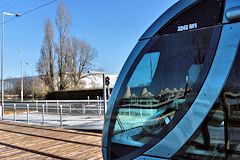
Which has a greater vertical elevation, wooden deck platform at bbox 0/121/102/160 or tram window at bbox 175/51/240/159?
A: tram window at bbox 175/51/240/159

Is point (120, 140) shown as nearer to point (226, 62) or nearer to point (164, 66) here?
point (164, 66)

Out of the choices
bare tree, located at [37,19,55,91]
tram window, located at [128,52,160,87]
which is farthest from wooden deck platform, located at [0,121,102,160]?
bare tree, located at [37,19,55,91]

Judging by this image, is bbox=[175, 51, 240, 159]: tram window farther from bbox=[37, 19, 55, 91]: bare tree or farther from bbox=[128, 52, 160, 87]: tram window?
bbox=[37, 19, 55, 91]: bare tree

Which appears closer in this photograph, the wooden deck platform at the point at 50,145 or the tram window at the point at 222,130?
the tram window at the point at 222,130

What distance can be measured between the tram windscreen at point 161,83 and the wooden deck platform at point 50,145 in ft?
12.8

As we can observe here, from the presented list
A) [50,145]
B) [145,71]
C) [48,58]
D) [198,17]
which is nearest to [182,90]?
[145,71]

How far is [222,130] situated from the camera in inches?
83.0

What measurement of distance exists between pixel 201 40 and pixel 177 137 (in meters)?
0.79

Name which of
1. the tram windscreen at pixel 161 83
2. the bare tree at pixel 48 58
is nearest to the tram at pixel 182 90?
the tram windscreen at pixel 161 83

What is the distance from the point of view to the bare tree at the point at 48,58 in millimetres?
39031

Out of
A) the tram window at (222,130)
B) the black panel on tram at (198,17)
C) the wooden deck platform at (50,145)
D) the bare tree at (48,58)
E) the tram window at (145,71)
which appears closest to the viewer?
the tram window at (222,130)

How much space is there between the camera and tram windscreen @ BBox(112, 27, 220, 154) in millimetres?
2213

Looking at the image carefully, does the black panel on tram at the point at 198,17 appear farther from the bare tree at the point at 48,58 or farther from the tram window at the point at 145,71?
the bare tree at the point at 48,58

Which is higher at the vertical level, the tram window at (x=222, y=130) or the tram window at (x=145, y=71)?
the tram window at (x=145, y=71)
